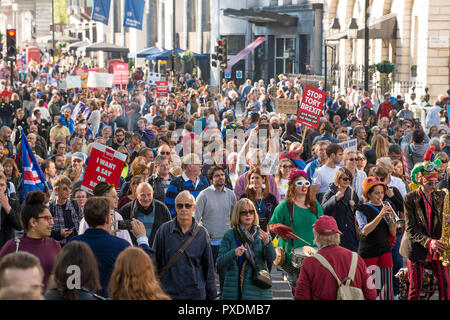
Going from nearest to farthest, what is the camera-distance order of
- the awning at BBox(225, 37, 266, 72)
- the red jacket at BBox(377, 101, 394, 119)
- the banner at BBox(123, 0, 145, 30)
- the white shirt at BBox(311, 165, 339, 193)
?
the white shirt at BBox(311, 165, 339, 193)
the red jacket at BBox(377, 101, 394, 119)
the banner at BBox(123, 0, 145, 30)
the awning at BBox(225, 37, 266, 72)

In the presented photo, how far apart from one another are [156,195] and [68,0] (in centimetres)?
10316

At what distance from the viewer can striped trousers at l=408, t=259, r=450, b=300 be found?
9.38 metres

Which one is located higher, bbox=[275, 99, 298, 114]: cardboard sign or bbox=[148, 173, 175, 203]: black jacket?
bbox=[275, 99, 298, 114]: cardboard sign

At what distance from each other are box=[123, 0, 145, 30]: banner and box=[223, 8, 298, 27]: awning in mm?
6257

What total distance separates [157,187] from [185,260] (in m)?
3.79

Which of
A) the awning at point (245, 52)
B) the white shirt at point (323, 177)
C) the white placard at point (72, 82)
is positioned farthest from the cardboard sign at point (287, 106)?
the awning at point (245, 52)

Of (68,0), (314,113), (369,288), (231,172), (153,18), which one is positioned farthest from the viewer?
(68,0)

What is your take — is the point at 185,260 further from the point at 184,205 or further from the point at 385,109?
the point at 385,109

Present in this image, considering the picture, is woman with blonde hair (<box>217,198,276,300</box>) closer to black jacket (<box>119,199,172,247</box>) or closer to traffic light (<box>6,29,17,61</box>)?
black jacket (<box>119,199,172,247</box>)

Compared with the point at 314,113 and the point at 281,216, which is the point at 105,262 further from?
the point at 314,113

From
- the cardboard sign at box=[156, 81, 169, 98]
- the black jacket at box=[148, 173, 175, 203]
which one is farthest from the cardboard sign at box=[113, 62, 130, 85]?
the black jacket at box=[148, 173, 175, 203]

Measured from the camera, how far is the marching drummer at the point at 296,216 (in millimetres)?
9477

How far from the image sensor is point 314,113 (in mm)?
18422

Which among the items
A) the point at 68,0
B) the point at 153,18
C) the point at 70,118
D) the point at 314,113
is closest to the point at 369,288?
the point at 314,113
